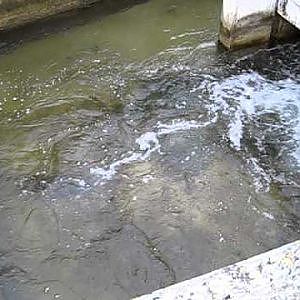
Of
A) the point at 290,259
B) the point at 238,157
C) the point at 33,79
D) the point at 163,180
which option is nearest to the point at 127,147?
the point at 163,180

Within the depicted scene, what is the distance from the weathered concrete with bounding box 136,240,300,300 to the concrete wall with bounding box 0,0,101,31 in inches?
239

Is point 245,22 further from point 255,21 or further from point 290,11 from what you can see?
point 290,11

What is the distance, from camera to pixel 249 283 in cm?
245

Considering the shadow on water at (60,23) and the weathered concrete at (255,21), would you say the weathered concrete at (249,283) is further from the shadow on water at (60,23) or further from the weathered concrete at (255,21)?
the shadow on water at (60,23)

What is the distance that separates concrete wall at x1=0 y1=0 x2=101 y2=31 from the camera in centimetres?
770

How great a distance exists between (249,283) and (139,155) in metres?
3.55

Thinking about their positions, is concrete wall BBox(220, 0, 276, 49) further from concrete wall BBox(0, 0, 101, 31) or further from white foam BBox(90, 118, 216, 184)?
concrete wall BBox(0, 0, 101, 31)

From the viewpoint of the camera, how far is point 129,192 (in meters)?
5.54

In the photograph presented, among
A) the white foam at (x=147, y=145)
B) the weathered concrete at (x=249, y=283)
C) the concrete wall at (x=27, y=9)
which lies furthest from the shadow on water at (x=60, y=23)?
the weathered concrete at (x=249, y=283)

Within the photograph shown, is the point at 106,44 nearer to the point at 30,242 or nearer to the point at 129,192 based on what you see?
the point at 129,192

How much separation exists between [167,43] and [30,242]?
3479mm

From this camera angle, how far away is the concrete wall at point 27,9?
7699 millimetres

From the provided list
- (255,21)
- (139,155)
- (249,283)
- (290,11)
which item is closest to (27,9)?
(255,21)

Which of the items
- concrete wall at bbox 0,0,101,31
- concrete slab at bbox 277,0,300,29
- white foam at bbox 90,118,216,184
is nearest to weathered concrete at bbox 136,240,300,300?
white foam at bbox 90,118,216,184
